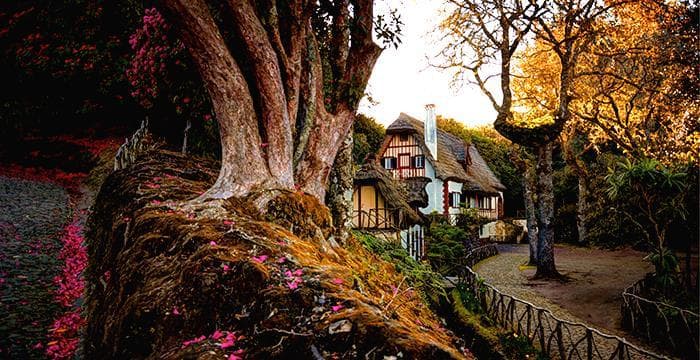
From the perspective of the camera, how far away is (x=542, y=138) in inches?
642

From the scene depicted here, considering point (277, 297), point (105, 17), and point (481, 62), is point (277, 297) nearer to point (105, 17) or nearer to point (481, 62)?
point (481, 62)

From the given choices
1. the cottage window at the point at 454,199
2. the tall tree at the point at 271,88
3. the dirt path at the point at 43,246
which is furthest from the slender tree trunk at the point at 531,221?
the dirt path at the point at 43,246

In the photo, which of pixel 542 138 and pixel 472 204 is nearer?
pixel 542 138

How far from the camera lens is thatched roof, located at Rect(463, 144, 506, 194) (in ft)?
116

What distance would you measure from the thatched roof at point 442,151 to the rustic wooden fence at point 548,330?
62.1ft

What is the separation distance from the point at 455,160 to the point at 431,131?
218 inches

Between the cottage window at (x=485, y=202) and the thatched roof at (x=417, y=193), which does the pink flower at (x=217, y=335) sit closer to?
the thatched roof at (x=417, y=193)

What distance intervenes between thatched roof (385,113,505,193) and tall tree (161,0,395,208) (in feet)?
82.5

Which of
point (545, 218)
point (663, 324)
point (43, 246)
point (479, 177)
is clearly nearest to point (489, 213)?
point (479, 177)

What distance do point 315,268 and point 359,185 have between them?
59.4 feet

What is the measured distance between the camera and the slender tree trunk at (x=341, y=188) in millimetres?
7527

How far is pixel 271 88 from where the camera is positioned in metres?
5.48

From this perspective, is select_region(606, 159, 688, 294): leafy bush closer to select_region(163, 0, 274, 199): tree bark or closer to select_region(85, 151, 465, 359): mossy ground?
select_region(85, 151, 465, 359): mossy ground

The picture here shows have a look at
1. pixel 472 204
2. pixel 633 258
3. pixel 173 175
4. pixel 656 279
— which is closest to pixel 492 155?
pixel 472 204
